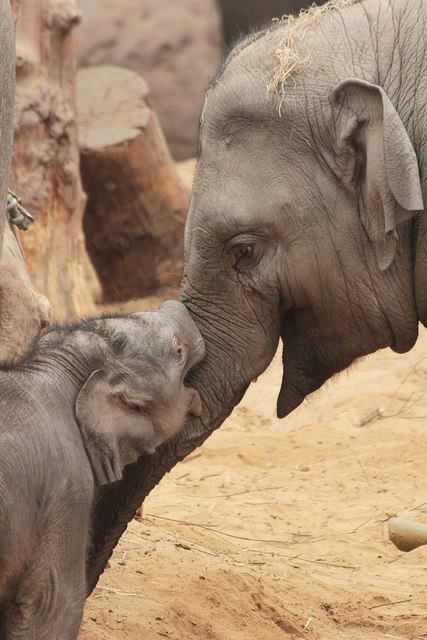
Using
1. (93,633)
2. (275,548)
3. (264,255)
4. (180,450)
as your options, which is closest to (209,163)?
(264,255)

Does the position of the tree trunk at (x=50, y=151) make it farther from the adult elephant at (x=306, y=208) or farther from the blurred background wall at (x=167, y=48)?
the blurred background wall at (x=167, y=48)

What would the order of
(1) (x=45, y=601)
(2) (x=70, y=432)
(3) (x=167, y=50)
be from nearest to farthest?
(1) (x=45, y=601)
(2) (x=70, y=432)
(3) (x=167, y=50)

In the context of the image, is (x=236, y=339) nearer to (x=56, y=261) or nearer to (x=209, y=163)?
(x=209, y=163)

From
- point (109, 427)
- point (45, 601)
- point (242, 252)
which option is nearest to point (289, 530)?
point (242, 252)

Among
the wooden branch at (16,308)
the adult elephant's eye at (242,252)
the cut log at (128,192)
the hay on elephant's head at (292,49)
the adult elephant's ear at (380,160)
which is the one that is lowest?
the cut log at (128,192)

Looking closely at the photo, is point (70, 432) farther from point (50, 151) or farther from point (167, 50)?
point (167, 50)

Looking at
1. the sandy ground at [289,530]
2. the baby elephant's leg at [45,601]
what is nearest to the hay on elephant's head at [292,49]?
the sandy ground at [289,530]

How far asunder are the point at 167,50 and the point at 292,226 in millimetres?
11731

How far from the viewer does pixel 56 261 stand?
8844 millimetres

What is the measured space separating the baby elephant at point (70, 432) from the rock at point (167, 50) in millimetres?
11439

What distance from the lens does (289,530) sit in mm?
7543

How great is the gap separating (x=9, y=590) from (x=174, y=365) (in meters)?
1.07

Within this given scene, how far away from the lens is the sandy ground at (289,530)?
19.6 feet

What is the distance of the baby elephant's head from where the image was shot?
4.79m
